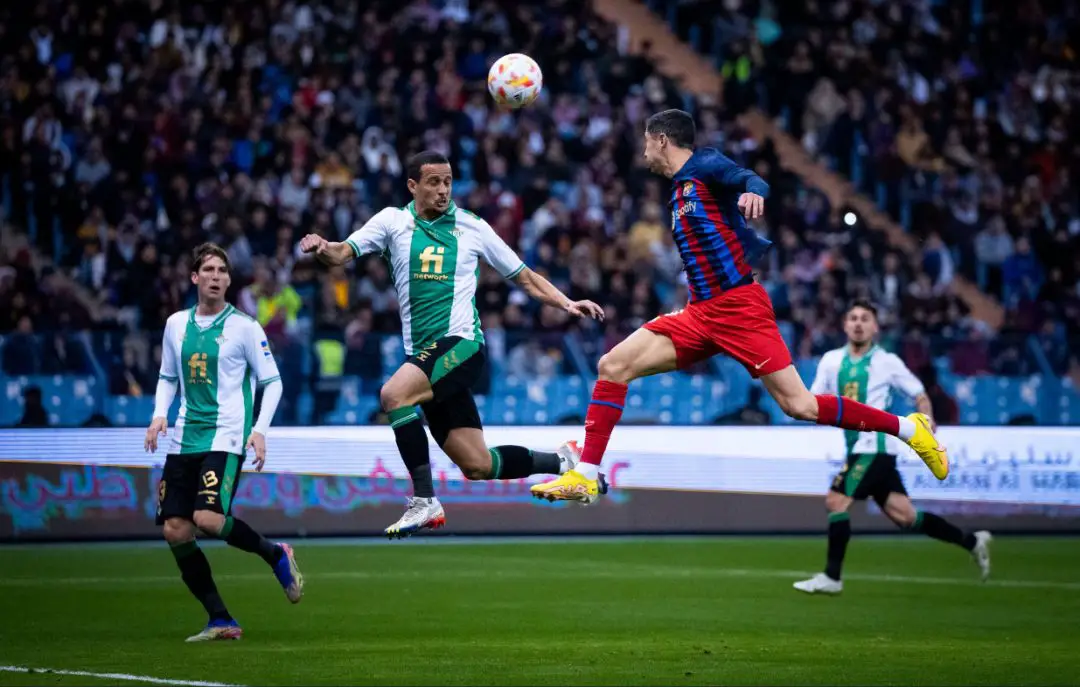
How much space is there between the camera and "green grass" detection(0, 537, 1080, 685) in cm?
924

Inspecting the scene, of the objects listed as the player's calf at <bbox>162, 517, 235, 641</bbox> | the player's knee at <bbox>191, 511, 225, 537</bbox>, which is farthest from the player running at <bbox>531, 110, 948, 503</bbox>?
the player's calf at <bbox>162, 517, 235, 641</bbox>

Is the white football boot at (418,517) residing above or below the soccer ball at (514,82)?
below

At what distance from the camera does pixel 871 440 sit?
13891 millimetres

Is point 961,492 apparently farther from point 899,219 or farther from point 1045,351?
point 899,219

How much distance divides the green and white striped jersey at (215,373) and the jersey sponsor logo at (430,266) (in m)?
1.39

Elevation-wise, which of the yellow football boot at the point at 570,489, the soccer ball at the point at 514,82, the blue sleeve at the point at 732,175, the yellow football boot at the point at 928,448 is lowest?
the yellow football boot at the point at 570,489

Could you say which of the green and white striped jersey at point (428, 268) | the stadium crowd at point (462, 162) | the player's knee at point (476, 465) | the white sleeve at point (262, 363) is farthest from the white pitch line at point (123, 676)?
the stadium crowd at point (462, 162)

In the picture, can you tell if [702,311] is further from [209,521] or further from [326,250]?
[209,521]

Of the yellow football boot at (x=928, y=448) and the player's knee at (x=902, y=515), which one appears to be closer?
the yellow football boot at (x=928, y=448)

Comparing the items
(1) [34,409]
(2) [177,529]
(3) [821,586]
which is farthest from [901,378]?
(1) [34,409]

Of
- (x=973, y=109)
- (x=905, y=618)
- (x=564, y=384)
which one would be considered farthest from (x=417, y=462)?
(x=973, y=109)

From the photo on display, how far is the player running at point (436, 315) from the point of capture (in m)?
10.4

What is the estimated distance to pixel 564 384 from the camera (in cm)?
1858

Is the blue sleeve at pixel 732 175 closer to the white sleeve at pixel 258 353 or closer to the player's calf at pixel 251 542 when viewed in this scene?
the white sleeve at pixel 258 353
